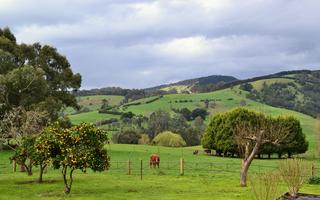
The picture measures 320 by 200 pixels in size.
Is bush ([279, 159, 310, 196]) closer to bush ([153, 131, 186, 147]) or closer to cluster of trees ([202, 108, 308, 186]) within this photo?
cluster of trees ([202, 108, 308, 186])

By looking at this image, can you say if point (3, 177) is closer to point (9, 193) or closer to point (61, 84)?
point (9, 193)

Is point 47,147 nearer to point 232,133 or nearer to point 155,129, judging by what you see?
point 232,133

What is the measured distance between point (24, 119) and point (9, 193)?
74.4 feet

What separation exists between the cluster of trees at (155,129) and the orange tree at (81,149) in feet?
282

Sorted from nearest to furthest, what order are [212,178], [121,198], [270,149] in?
[121,198], [212,178], [270,149]

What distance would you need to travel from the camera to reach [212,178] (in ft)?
148

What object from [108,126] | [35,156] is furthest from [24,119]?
[108,126]

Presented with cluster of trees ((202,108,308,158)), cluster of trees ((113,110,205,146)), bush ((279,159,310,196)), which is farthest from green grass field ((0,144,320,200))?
cluster of trees ((113,110,205,146))

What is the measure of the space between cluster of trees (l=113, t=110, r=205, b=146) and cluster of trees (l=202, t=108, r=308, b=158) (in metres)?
27.8

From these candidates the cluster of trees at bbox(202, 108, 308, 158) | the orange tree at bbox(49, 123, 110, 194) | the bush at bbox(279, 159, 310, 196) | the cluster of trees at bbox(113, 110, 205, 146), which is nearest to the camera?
the bush at bbox(279, 159, 310, 196)

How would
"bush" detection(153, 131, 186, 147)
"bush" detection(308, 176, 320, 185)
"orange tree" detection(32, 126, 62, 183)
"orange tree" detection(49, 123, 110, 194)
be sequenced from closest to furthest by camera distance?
"orange tree" detection(49, 123, 110, 194) → "orange tree" detection(32, 126, 62, 183) → "bush" detection(308, 176, 320, 185) → "bush" detection(153, 131, 186, 147)

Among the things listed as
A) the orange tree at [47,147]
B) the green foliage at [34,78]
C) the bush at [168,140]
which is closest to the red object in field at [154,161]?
the green foliage at [34,78]

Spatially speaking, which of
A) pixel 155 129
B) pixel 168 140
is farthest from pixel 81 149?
pixel 155 129

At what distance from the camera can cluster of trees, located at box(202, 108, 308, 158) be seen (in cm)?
8906
